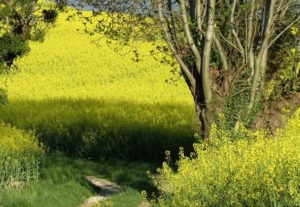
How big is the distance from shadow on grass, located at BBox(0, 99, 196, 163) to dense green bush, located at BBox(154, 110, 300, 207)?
870 cm

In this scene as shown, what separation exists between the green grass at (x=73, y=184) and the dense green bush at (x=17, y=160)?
300mm

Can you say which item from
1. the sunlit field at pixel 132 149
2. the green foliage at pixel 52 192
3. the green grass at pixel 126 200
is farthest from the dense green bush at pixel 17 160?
the green grass at pixel 126 200

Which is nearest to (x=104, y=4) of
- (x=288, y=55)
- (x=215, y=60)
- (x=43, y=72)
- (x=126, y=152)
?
(x=215, y=60)

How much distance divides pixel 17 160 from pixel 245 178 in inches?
280

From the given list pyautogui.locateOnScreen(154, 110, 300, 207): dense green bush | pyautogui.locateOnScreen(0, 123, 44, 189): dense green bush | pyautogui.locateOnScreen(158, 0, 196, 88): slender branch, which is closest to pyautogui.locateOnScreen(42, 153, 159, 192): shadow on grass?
pyautogui.locateOnScreen(0, 123, 44, 189): dense green bush

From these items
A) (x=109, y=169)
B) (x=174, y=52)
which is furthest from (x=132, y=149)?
(x=174, y=52)

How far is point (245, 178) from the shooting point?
7391 millimetres

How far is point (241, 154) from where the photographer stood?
791 cm

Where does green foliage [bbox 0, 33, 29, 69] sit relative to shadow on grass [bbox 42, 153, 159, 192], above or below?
above

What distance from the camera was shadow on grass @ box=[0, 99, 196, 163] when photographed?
1733 centimetres

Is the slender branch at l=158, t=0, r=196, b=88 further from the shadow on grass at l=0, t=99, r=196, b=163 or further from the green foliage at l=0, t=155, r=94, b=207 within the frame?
the shadow on grass at l=0, t=99, r=196, b=163

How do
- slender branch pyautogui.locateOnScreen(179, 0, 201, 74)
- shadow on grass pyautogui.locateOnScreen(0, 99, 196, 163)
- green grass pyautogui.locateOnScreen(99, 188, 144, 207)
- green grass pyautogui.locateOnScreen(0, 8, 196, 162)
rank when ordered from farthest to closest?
green grass pyautogui.locateOnScreen(0, 8, 196, 162) < shadow on grass pyautogui.locateOnScreen(0, 99, 196, 163) < green grass pyautogui.locateOnScreen(99, 188, 144, 207) < slender branch pyautogui.locateOnScreen(179, 0, 201, 74)

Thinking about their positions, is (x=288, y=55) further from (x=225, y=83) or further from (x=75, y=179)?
(x=75, y=179)

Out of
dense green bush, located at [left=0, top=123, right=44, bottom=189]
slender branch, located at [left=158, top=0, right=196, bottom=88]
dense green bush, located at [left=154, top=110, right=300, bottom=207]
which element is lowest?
dense green bush, located at [left=0, top=123, right=44, bottom=189]
